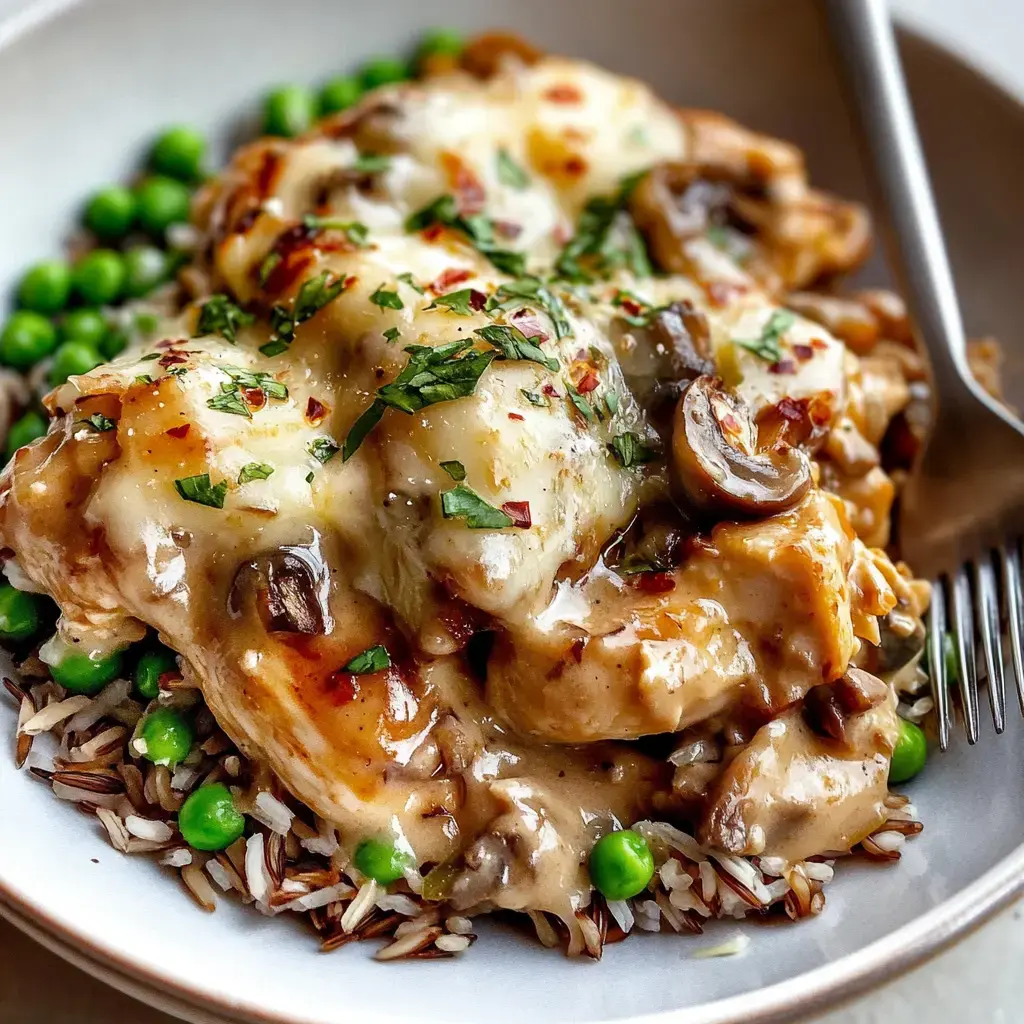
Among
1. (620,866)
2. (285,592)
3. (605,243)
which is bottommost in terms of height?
(620,866)

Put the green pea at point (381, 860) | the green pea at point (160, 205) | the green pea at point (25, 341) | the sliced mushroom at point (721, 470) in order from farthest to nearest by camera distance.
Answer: the green pea at point (160, 205) → the green pea at point (25, 341) → the sliced mushroom at point (721, 470) → the green pea at point (381, 860)

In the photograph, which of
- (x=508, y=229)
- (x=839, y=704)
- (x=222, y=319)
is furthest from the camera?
(x=508, y=229)

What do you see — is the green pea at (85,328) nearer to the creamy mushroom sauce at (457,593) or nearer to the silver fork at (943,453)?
the creamy mushroom sauce at (457,593)

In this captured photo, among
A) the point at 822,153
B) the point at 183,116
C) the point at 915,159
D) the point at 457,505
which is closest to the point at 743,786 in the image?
the point at 457,505

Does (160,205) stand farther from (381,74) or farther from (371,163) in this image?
(381,74)

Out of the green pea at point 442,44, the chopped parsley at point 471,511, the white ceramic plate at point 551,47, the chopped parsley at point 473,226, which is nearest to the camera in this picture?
the white ceramic plate at point 551,47

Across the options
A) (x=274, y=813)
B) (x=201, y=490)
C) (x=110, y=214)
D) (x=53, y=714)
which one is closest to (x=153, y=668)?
(x=53, y=714)

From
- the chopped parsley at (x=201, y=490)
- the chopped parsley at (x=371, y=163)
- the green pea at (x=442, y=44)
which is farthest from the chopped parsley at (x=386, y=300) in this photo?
the green pea at (x=442, y=44)
